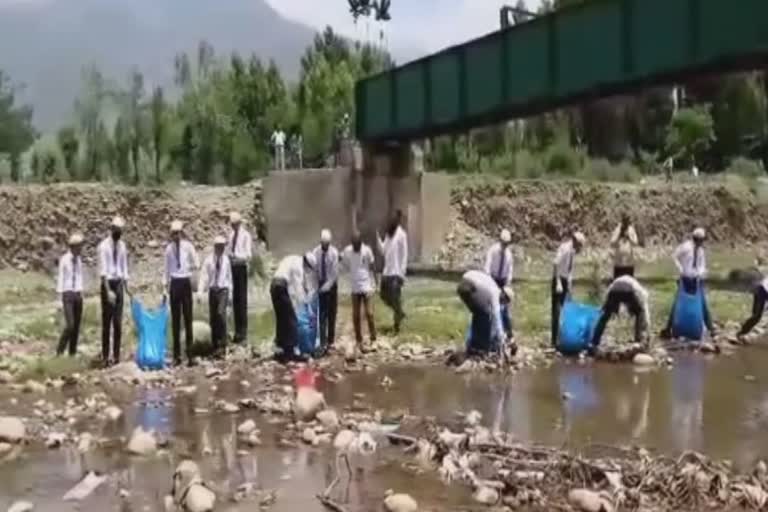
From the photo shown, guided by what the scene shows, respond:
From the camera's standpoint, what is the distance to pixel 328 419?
12531 mm

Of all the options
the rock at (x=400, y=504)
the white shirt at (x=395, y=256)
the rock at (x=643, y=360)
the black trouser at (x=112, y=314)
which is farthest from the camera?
the white shirt at (x=395, y=256)

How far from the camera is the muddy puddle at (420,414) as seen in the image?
395 inches

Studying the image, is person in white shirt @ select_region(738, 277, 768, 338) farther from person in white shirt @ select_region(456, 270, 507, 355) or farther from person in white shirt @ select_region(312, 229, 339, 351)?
person in white shirt @ select_region(312, 229, 339, 351)

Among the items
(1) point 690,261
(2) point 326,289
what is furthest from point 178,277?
(1) point 690,261

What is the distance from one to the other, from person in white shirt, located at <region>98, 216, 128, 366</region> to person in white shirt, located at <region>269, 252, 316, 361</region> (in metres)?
1.91

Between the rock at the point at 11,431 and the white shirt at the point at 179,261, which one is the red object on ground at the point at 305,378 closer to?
the white shirt at the point at 179,261

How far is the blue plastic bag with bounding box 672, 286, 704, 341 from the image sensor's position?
18516 millimetres

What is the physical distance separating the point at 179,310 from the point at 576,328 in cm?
518

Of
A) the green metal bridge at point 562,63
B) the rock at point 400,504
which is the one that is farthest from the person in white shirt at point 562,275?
the rock at point 400,504

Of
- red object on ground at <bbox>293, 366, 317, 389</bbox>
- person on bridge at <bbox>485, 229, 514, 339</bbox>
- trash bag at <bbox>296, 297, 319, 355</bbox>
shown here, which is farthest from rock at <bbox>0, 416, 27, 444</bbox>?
person on bridge at <bbox>485, 229, 514, 339</bbox>

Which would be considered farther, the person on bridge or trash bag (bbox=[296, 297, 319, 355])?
the person on bridge

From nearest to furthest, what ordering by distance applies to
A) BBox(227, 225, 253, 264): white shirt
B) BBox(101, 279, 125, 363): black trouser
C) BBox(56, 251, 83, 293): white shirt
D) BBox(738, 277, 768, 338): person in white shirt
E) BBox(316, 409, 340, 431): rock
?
1. BBox(316, 409, 340, 431): rock
2. BBox(56, 251, 83, 293): white shirt
3. BBox(101, 279, 125, 363): black trouser
4. BBox(227, 225, 253, 264): white shirt
5. BBox(738, 277, 768, 338): person in white shirt

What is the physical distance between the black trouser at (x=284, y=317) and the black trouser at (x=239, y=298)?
1.14 metres

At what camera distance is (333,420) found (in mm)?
12484
